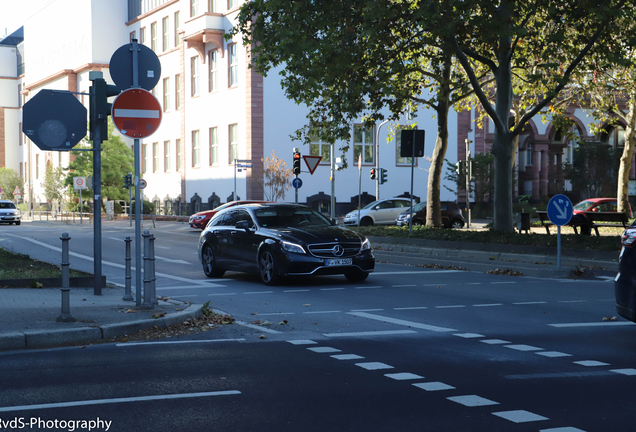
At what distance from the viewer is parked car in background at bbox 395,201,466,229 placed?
36.7 m

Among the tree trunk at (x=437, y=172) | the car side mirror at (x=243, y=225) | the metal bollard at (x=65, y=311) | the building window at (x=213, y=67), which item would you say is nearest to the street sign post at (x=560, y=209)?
the car side mirror at (x=243, y=225)

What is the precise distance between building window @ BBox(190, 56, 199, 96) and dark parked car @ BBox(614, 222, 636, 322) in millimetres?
50819

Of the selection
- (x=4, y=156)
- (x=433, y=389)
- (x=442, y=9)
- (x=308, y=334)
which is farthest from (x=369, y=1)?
(x=4, y=156)

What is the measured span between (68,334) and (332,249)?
6446 millimetres

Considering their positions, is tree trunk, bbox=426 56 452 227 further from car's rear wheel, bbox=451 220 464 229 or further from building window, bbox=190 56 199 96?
building window, bbox=190 56 199 96

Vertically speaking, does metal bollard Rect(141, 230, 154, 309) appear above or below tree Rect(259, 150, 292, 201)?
below

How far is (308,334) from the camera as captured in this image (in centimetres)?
880

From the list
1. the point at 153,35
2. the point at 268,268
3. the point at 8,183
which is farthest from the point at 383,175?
the point at 8,183

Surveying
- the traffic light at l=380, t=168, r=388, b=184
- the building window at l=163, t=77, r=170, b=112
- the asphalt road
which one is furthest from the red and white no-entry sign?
the building window at l=163, t=77, r=170, b=112

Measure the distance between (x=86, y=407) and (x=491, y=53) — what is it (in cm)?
2156

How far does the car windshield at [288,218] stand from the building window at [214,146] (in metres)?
39.3

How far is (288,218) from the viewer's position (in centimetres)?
1517

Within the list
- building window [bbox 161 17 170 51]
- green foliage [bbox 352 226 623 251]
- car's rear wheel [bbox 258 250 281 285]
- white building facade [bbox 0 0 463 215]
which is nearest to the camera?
Answer: car's rear wheel [bbox 258 250 281 285]

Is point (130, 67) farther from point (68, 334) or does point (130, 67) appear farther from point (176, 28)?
point (176, 28)
